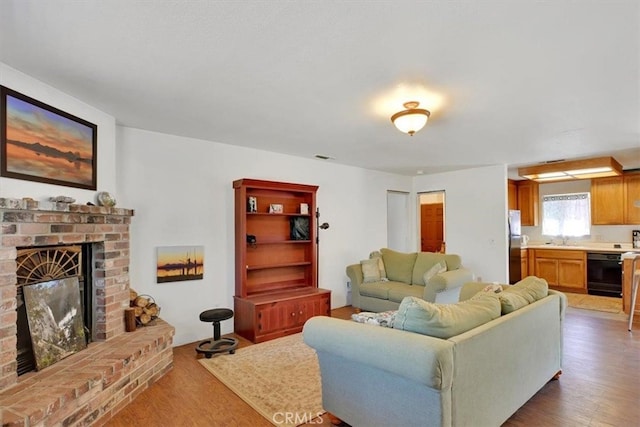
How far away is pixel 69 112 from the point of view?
2.79 meters

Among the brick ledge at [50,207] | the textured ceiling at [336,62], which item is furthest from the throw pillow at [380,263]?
the brick ledge at [50,207]

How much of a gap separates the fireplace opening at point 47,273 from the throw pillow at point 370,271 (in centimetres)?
361

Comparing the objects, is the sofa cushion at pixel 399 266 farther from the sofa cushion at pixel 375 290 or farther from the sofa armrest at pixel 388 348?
the sofa armrest at pixel 388 348

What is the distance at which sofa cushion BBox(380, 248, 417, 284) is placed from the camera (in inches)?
209

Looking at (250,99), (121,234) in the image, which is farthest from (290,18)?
(121,234)

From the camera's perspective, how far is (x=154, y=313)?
11.3ft

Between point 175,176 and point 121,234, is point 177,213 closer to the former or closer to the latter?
point 175,176

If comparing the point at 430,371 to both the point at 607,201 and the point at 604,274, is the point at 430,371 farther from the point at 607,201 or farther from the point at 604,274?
the point at 607,201

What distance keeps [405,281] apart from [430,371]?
12.2 feet

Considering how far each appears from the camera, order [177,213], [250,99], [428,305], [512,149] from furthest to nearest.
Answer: [512,149] < [177,213] < [250,99] < [428,305]

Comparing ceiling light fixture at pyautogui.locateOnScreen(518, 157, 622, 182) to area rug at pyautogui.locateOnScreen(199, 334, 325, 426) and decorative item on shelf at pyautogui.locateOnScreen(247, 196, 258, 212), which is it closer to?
decorative item on shelf at pyautogui.locateOnScreen(247, 196, 258, 212)

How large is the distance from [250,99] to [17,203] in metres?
1.78

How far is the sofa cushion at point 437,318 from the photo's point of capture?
190 cm

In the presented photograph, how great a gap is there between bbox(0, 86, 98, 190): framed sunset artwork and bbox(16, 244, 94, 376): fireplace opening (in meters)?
0.55
